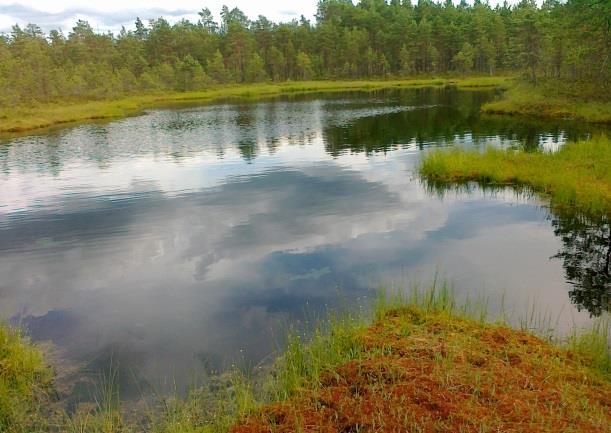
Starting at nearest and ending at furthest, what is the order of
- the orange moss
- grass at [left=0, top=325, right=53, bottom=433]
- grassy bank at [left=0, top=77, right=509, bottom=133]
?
the orange moss → grass at [left=0, top=325, right=53, bottom=433] → grassy bank at [left=0, top=77, right=509, bottom=133]

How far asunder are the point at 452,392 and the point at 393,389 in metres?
1.03

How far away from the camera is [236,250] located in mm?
18859

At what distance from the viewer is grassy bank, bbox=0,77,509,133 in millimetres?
63156

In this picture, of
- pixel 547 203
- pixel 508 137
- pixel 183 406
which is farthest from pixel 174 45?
pixel 183 406

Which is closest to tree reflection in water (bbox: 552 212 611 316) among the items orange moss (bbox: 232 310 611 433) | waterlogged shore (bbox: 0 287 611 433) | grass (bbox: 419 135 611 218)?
grass (bbox: 419 135 611 218)

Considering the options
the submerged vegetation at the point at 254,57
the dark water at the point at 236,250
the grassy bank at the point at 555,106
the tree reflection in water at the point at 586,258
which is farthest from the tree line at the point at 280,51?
the tree reflection in water at the point at 586,258

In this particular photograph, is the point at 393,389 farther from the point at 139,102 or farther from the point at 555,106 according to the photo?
the point at 139,102

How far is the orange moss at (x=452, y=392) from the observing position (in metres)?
7.64

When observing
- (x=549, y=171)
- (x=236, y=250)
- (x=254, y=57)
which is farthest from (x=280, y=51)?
(x=236, y=250)

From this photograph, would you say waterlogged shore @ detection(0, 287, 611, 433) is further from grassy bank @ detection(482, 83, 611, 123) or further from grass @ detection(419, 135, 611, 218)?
grassy bank @ detection(482, 83, 611, 123)

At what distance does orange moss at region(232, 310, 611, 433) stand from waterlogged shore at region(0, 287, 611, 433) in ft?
0.07

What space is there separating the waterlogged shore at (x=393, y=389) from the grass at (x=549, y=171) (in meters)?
13.0

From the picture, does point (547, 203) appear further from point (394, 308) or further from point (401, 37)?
point (401, 37)

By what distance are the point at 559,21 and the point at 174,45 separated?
117089 millimetres
